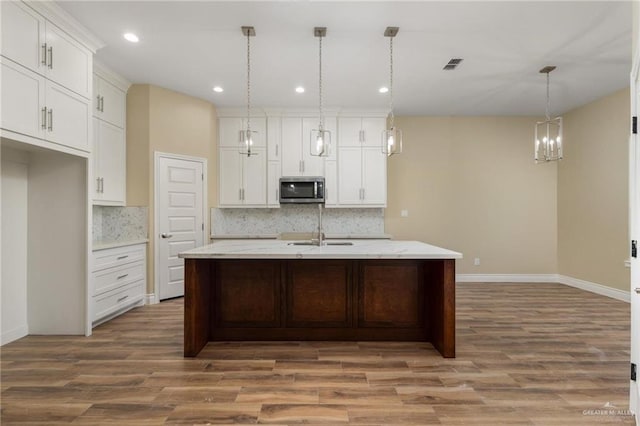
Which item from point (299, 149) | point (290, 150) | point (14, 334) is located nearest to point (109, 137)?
point (14, 334)

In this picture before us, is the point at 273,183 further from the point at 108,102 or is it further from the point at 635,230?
the point at 635,230

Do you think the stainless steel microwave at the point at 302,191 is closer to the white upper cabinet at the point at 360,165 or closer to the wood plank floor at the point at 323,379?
the white upper cabinet at the point at 360,165

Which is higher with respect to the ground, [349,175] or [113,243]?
[349,175]

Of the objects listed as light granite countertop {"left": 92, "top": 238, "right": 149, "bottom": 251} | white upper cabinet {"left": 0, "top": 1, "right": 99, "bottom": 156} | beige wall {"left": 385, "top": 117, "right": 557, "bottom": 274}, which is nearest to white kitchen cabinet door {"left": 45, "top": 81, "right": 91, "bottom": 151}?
white upper cabinet {"left": 0, "top": 1, "right": 99, "bottom": 156}

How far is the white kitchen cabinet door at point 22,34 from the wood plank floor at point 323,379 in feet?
7.86

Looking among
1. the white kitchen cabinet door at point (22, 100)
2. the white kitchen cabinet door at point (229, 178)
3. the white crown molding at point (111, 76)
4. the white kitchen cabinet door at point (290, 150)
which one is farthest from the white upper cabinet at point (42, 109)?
the white kitchen cabinet door at point (290, 150)

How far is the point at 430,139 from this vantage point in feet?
20.2

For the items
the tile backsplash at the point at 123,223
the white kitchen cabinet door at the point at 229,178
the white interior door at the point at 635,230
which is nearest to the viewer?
the white interior door at the point at 635,230

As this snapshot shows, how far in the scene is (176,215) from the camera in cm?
497

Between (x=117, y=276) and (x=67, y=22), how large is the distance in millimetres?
2589

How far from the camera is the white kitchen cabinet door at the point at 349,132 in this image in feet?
19.0

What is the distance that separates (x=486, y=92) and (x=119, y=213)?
5.34 m

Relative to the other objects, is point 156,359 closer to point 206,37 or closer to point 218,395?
point 218,395

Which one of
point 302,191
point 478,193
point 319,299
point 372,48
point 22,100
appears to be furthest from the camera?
point 478,193
